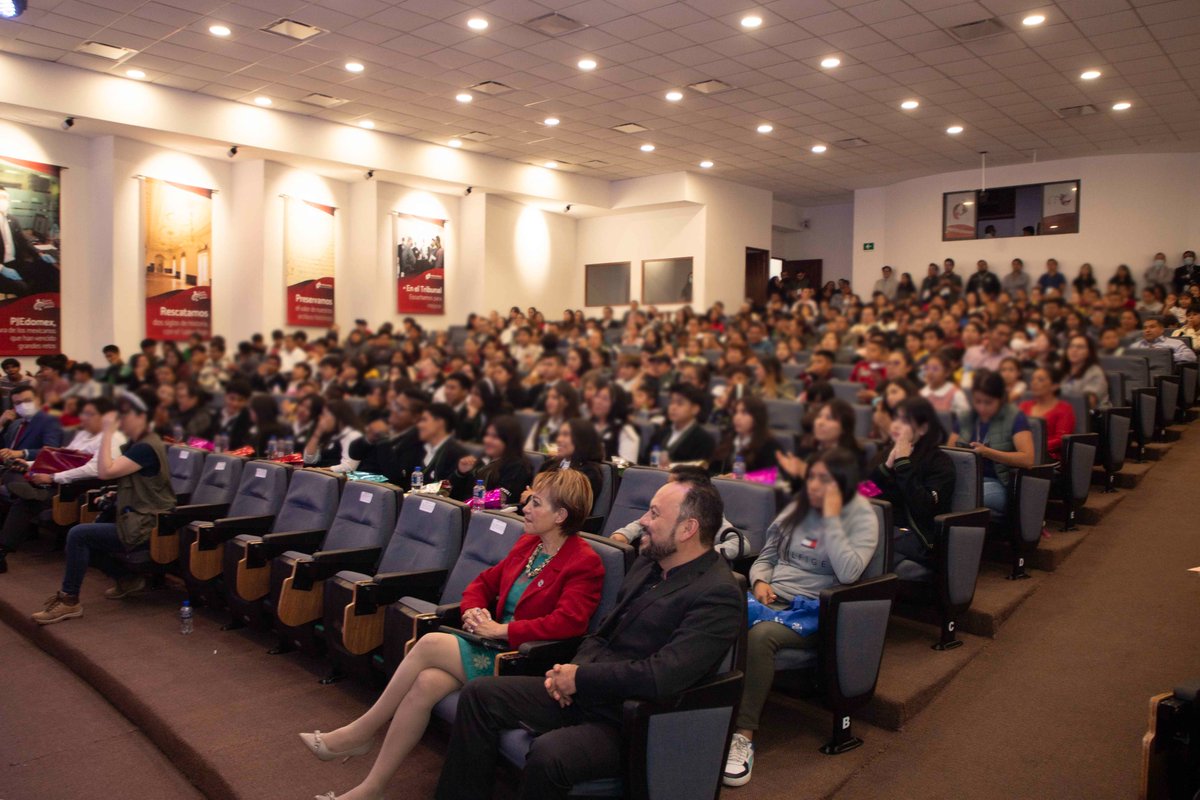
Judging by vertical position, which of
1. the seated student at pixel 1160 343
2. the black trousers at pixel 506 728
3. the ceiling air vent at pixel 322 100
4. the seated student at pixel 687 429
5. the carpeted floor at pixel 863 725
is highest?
the ceiling air vent at pixel 322 100

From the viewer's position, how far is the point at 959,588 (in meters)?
2.96

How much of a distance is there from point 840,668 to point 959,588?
0.86 metres

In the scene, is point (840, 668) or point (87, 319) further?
point (87, 319)

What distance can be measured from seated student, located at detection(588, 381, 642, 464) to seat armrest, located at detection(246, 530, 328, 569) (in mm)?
1544

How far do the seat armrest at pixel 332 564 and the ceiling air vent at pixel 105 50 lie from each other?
679 centimetres

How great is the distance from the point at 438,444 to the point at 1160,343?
515cm

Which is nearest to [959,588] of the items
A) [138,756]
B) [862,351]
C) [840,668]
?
[840,668]

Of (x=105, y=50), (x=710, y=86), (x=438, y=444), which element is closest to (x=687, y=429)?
(x=438, y=444)

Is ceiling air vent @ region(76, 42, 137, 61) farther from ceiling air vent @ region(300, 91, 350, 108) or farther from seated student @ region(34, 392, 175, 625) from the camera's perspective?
seated student @ region(34, 392, 175, 625)

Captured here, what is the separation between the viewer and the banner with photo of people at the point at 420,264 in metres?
11.8

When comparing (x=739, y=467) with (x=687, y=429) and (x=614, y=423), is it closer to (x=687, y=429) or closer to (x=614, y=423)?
(x=687, y=429)

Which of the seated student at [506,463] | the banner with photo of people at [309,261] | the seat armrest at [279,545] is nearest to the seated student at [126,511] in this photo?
the seat armrest at [279,545]

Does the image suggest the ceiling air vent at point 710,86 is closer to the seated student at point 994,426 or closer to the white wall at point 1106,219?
the white wall at point 1106,219

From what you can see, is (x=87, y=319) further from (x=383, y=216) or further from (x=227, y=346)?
(x=383, y=216)
